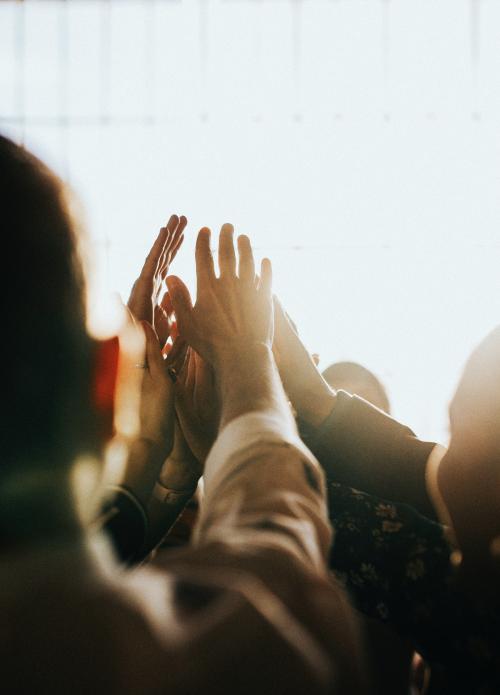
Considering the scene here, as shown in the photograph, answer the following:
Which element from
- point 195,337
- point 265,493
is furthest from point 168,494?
point 265,493

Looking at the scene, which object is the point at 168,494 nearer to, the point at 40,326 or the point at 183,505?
the point at 183,505

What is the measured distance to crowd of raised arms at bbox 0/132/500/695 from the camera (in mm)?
259

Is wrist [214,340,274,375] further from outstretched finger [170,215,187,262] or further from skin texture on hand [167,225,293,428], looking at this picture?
outstretched finger [170,215,187,262]

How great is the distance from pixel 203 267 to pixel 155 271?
0.21m

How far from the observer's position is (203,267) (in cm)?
67

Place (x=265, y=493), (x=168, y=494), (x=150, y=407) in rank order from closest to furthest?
(x=265, y=493) < (x=150, y=407) < (x=168, y=494)

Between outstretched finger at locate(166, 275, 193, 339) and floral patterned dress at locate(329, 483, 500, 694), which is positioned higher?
outstretched finger at locate(166, 275, 193, 339)

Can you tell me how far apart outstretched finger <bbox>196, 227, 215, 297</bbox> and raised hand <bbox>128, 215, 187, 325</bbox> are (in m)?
0.16

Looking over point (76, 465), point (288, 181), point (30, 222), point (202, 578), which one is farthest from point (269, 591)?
point (288, 181)

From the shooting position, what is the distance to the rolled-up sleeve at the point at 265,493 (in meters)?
0.34

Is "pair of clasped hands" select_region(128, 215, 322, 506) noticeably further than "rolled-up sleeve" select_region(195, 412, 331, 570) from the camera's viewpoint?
Answer: Yes

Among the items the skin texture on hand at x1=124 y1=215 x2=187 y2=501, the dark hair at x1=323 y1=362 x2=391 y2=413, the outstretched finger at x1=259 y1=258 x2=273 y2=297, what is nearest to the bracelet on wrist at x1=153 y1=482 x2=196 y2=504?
the skin texture on hand at x1=124 y1=215 x2=187 y2=501

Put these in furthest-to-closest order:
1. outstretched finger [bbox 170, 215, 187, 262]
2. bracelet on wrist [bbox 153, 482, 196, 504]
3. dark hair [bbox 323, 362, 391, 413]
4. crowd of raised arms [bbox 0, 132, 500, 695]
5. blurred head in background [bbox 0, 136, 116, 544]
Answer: dark hair [bbox 323, 362, 391, 413] < outstretched finger [bbox 170, 215, 187, 262] < bracelet on wrist [bbox 153, 482, 196, 504] < blurred head in background [bbox 0, 136, 116, 544] < crowd of raised arms [bbox 0, 132, 500, 695]

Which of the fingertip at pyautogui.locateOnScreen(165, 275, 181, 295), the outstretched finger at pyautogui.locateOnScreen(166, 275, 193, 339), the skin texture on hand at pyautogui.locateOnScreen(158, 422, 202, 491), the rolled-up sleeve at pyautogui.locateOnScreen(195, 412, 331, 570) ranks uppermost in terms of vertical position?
the fingertip at pyautogui.locateOnScreen(165, 275, 181, 295)
